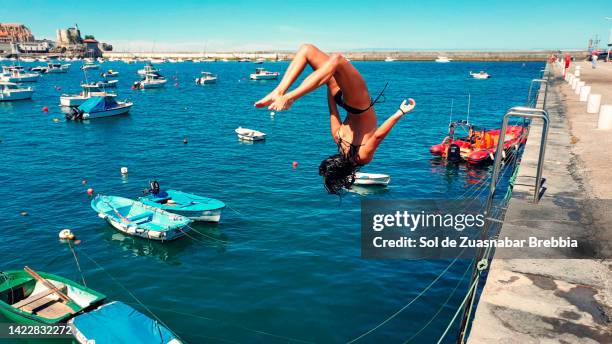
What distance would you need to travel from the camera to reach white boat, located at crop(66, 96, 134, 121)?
5978cm

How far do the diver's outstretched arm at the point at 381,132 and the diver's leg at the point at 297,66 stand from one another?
1.33m

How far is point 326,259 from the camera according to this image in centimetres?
2109

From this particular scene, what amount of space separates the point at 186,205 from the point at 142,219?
8.95ft

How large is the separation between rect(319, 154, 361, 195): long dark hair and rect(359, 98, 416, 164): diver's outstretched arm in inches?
10.2

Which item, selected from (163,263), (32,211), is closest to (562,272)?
(163,263)

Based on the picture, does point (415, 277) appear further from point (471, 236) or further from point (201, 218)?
point (201, 218)

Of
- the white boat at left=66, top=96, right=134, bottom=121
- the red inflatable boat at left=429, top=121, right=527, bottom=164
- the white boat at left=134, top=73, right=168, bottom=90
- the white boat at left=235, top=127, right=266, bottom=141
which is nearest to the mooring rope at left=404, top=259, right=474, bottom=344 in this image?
the red inflatable boat at left=429, top=121, right=527, bottom=164

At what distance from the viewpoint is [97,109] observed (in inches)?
2379

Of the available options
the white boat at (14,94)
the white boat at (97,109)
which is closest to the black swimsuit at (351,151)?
the white boat at (97,109)

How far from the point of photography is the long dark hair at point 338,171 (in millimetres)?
6484

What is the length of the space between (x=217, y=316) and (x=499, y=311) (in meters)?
11.6

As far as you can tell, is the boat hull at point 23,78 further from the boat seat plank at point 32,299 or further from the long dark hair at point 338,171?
the long dark hair at point 338,171

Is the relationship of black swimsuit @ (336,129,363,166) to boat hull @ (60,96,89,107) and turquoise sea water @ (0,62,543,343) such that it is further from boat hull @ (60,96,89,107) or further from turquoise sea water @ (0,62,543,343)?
boat hull @ (60,96,89,107)

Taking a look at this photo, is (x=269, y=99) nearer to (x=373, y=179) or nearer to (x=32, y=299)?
(x=32, y=299)
